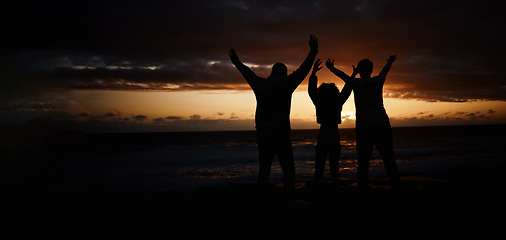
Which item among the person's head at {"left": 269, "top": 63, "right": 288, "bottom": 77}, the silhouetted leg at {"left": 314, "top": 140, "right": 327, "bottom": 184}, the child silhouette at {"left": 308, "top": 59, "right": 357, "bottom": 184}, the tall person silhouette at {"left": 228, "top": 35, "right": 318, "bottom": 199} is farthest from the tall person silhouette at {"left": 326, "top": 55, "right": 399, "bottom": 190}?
the tall person silhouette at {"left": 228, "top": 35, "right": 318, "bottom": 199}

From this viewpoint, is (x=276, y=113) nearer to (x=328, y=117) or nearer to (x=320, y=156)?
(x=328, y=117)

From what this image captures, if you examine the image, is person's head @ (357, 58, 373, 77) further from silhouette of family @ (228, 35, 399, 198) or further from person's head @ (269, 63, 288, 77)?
person's head @ (269, 63, 288, 77)

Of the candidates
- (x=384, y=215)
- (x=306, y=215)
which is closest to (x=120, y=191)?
(x=306, y=215)

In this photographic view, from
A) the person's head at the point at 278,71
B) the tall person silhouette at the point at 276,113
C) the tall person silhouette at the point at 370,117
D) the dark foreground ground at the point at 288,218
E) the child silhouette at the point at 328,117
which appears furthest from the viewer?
the child silhouette at the point at 328,117

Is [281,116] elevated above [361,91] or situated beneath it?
situated beneath

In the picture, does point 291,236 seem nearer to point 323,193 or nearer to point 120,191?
point 323,193

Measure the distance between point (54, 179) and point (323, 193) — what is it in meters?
15.2

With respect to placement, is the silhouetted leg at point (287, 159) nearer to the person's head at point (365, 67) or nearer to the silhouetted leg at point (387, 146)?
the silhouetted leg at point (387, 146)

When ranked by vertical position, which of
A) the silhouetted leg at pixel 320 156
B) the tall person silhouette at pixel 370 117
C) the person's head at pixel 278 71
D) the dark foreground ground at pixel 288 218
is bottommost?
the dark foreground ground at pixel 288 218

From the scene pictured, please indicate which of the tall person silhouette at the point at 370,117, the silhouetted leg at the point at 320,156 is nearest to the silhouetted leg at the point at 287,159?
the silhouetted leg at the point at 320,156

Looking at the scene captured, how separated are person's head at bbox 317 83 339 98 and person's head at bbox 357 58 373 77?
1.97 feet

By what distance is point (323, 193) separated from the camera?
22.0 feet

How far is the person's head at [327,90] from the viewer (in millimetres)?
5285

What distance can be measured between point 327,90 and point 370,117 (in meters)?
0.98
